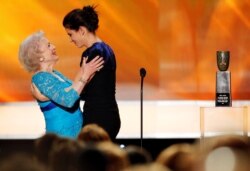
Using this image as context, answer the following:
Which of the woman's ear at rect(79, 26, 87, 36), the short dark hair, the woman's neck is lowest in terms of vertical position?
the woman's neck

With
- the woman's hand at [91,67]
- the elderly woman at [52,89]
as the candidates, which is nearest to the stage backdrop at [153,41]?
the woman's hand at [91,67]

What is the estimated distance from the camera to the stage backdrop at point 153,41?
6.51 m

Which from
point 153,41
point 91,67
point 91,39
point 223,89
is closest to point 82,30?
point 91,39

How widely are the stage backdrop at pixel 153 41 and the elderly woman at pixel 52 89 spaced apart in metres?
3.01

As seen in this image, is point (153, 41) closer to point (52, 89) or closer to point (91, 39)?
point (91, 39)

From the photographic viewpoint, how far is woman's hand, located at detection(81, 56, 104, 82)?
355cm

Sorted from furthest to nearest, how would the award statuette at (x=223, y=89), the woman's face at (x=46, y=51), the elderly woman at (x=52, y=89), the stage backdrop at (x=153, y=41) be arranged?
the stage backdrop at (x=153, y=41), the award statuette at (x=223, y=89), the woman's face at (x=46, y=51), the elderly woman at (x=52, y=89)

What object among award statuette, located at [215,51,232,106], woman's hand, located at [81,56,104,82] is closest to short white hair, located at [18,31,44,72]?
woman's hand, located at [81,56,104,82]

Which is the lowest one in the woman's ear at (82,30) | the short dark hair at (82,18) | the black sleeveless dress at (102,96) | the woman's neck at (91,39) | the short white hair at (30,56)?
the black sleeveless dress at (102,96)

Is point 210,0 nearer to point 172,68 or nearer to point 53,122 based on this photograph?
point 172,68

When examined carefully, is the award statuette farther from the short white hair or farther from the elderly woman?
the short white hair

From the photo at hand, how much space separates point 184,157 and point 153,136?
5102mm

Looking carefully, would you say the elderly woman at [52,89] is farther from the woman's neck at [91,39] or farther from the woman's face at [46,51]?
the woman's neck at [91,39]

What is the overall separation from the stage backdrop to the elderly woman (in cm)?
301
